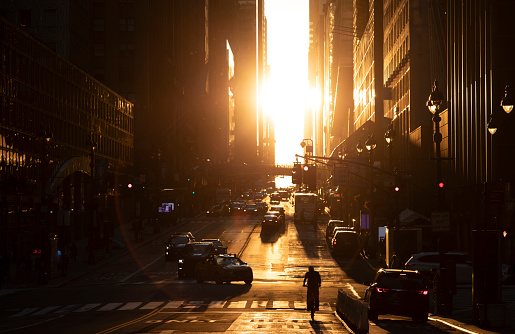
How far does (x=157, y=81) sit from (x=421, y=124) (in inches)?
2606

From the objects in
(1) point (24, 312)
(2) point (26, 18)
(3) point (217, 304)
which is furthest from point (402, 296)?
(2) point (26, 18)

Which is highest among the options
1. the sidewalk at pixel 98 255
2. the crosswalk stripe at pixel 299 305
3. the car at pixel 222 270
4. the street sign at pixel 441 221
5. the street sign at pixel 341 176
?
the street sign at pixel 341 176

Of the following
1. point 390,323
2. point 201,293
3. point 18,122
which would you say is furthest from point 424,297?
point 18,122

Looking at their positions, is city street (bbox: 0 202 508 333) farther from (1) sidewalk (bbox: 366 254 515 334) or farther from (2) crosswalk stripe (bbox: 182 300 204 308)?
(1) sidewalk (bbox: 366 254 515 334)

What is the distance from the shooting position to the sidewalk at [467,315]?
26203mm

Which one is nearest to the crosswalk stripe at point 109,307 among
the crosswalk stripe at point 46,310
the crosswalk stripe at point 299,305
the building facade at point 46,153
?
the crosswalk stripe at point 46,310

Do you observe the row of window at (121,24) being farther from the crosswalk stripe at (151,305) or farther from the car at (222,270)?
the crosswalk stripe at (151,305)

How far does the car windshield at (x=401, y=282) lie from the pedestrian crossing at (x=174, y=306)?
6.61m

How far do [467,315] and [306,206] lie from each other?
79.2 m

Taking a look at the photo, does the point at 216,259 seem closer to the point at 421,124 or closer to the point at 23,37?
the point at 23,37

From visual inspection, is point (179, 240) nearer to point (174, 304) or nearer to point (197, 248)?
point (197, 248)

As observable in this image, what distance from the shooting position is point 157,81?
475 feet

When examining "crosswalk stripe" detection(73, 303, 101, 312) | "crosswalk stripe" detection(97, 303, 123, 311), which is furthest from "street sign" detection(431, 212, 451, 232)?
"crosswalk stripe" detection(73, 303, 101, 312)

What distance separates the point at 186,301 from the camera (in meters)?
37.0
